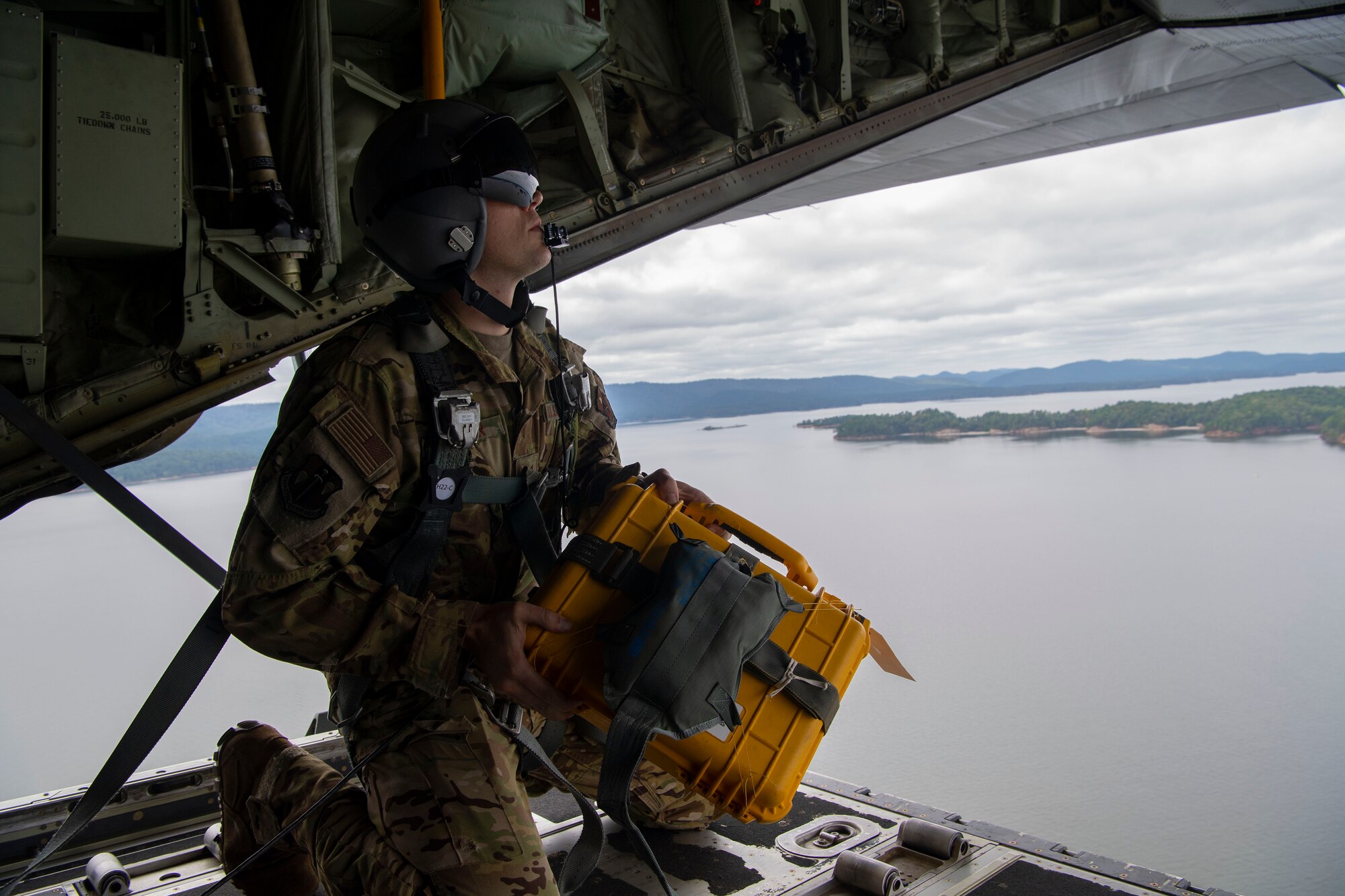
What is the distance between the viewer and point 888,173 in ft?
15.0

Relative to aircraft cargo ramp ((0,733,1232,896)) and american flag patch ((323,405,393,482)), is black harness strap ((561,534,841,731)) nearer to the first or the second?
american flag patch ((323,405,393,482))

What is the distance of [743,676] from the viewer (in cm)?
154

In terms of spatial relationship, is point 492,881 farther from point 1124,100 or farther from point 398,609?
point 1124,100

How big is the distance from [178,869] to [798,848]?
1.56 m

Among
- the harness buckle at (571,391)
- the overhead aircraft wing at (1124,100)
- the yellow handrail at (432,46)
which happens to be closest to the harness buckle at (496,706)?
the harness buckle at (571,391)

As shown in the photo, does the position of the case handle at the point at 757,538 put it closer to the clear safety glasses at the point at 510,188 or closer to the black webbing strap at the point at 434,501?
the black webbing strap at the point at 434,501

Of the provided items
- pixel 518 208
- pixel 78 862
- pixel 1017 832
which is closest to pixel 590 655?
pixel 518 208

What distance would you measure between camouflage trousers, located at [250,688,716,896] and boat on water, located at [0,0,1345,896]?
69 centimetres

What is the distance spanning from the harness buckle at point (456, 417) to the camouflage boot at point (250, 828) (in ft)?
2.68

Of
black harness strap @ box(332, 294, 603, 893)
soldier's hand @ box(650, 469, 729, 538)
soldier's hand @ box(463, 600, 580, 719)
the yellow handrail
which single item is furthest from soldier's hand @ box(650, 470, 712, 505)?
the yellow handrail

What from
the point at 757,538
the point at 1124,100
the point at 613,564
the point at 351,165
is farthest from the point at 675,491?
the point at 1124,100

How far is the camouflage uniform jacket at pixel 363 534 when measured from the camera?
1.47 m

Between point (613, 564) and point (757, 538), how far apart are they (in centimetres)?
38

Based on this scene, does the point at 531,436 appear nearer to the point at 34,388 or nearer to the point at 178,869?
the point at 34,388
